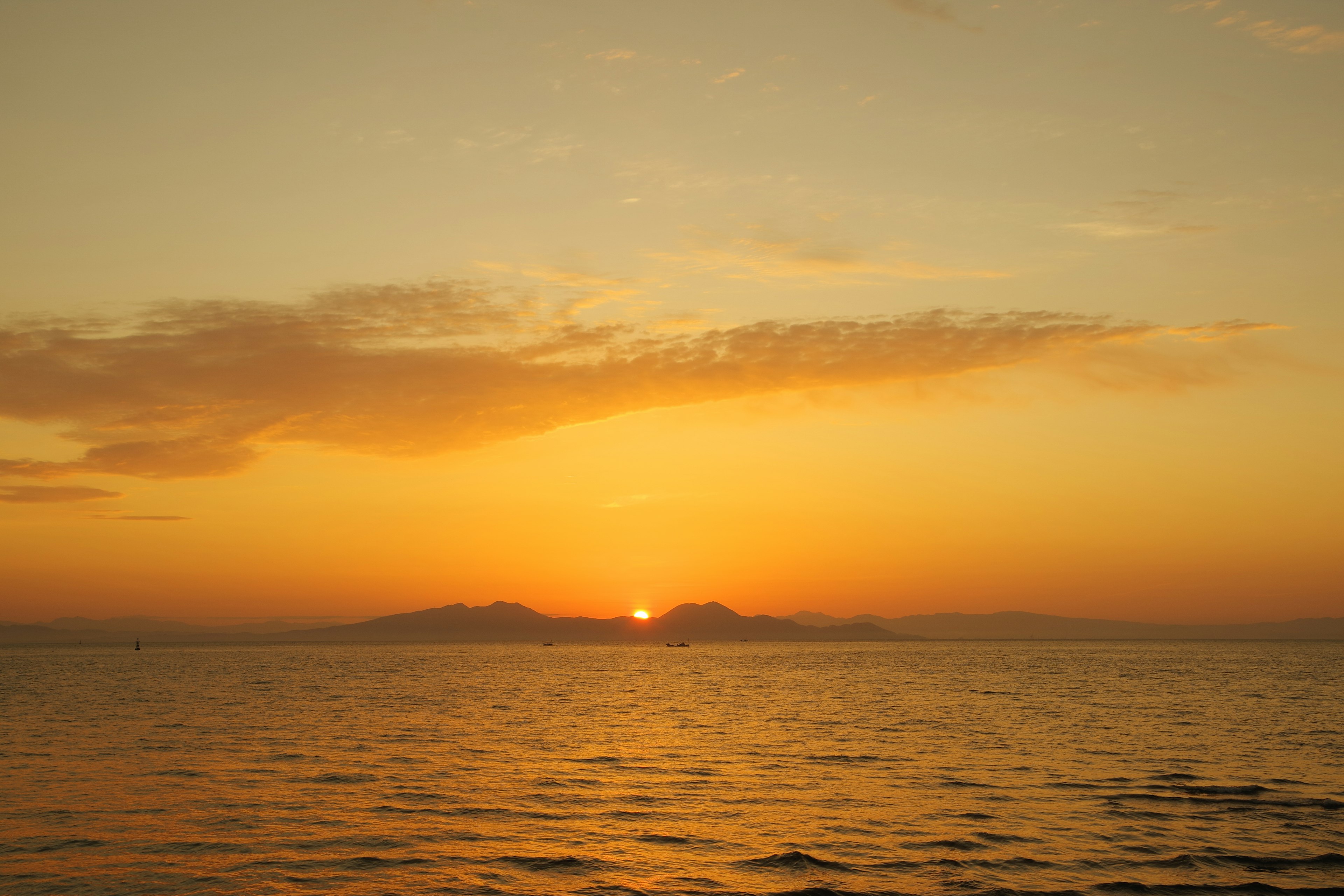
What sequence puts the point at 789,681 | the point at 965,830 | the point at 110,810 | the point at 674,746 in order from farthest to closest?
the point at 789,681 < the point at 674,746 < the point at 110,810 < the point at 965,830

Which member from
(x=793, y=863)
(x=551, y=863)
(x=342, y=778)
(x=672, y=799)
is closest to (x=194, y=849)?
(x=551, y=863)

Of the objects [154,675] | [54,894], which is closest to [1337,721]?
[54,894]

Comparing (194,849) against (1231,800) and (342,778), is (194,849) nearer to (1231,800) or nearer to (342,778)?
(342,778)

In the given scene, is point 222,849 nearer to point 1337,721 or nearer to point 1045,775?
point 1045,775

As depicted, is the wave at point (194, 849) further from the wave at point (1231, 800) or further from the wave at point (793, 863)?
the wave at point (1231, 800)

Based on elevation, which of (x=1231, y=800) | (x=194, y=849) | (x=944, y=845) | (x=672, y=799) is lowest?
(x=672, y=799)

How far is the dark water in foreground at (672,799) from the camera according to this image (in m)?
26.4

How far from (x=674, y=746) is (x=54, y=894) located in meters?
33.8

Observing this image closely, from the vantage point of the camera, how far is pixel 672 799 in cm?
3688

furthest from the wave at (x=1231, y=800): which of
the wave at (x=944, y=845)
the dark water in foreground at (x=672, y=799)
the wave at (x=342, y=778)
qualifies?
the wave at (x=342, y=778)

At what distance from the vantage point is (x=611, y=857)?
2823cm

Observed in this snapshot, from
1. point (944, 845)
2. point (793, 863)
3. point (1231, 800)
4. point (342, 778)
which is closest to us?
point (793, 863)

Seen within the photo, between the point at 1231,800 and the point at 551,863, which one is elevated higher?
the point at 551,863

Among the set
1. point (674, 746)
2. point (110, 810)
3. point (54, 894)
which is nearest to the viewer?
point (54, 894)
